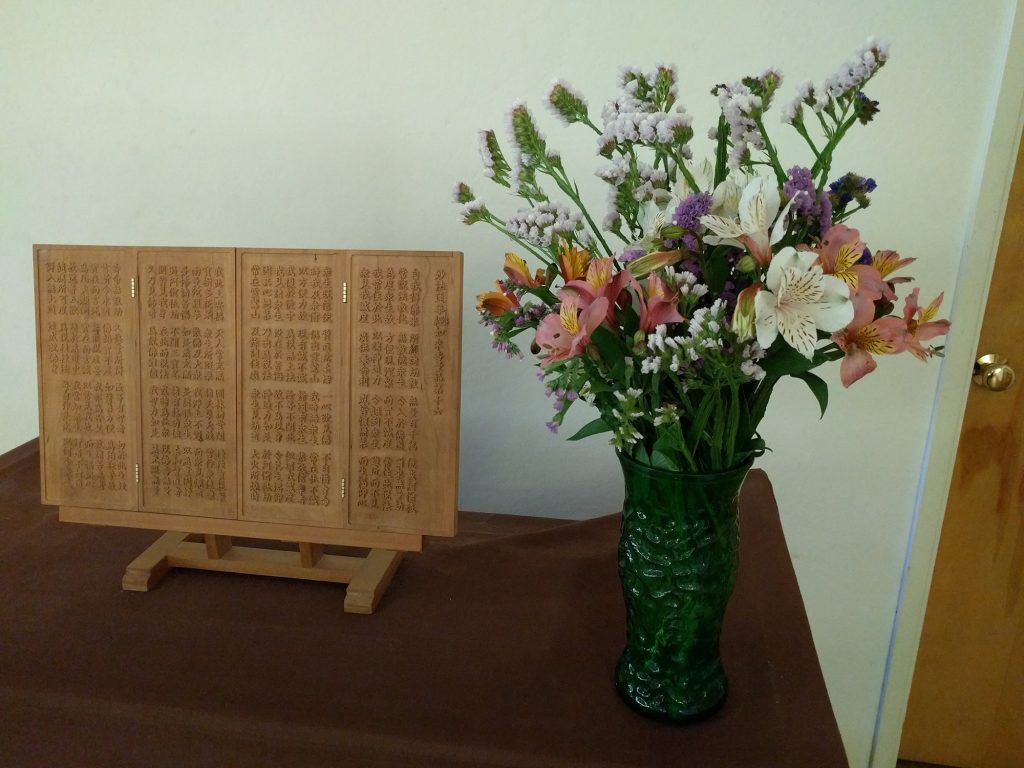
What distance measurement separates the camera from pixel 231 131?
123 cm

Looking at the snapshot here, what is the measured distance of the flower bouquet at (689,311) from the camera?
0.55m

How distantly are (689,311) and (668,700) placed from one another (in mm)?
400

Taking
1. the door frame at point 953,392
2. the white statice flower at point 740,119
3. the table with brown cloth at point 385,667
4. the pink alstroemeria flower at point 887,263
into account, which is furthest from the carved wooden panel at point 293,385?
the door frame at point 953,392

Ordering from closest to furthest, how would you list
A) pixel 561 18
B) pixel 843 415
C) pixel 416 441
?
pixel 416 441 → pixel 561 18 → pixel 843 415

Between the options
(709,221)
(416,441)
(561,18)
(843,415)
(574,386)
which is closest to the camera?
(709,221)

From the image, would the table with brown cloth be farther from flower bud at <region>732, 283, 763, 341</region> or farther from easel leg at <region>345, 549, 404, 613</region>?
flower bud at <region>732, 283, 763, 341</region>

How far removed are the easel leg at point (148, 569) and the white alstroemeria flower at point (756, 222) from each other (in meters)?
0.83

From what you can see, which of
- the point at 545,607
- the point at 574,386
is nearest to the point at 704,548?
the point at 574,386

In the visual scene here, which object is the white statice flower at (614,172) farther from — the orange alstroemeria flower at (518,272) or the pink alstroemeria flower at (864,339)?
the pink alstroemeria flower at (864,339)

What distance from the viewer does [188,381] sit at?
35.9 inches

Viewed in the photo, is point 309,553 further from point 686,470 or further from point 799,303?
point 799,303

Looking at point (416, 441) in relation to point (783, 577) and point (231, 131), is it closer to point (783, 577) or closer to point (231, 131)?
point (783, 577)

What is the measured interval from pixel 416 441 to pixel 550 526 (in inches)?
16.1

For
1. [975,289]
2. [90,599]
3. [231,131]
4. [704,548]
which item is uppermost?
[231,131]
